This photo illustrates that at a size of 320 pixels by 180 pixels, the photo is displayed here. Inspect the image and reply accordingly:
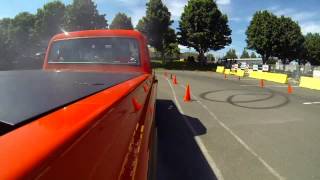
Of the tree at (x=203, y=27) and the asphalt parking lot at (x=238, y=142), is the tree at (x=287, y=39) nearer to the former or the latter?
the tree at (x=203, y=27)

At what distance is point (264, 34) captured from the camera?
5978cm

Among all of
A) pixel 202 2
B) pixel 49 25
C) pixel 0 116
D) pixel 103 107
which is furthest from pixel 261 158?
pixel 49 25

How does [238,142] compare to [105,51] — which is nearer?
[105,51]

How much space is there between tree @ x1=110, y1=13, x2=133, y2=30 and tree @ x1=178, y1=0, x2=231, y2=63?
1134 inches

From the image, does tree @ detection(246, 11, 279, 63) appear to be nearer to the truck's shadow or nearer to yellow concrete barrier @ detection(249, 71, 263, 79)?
yellow concrete barrier @ detection(249, 71, 263, 79)

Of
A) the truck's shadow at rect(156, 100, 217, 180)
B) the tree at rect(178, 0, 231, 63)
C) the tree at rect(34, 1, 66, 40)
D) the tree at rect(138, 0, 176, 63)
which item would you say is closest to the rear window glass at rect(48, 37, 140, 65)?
the truck's shadow at rect(156, 100, 217, 180)

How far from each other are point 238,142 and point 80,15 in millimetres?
55560

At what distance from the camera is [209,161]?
625 cm

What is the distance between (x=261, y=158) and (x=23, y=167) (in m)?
6.03

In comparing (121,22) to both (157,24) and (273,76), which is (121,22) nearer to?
(157,24)

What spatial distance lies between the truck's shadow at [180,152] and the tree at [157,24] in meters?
52.3

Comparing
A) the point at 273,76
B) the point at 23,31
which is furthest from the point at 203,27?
the point at 23,31

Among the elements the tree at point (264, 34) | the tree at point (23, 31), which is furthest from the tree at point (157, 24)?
the tree at point (23, 31)

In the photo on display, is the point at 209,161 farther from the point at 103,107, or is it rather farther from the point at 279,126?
the point at 103,107
